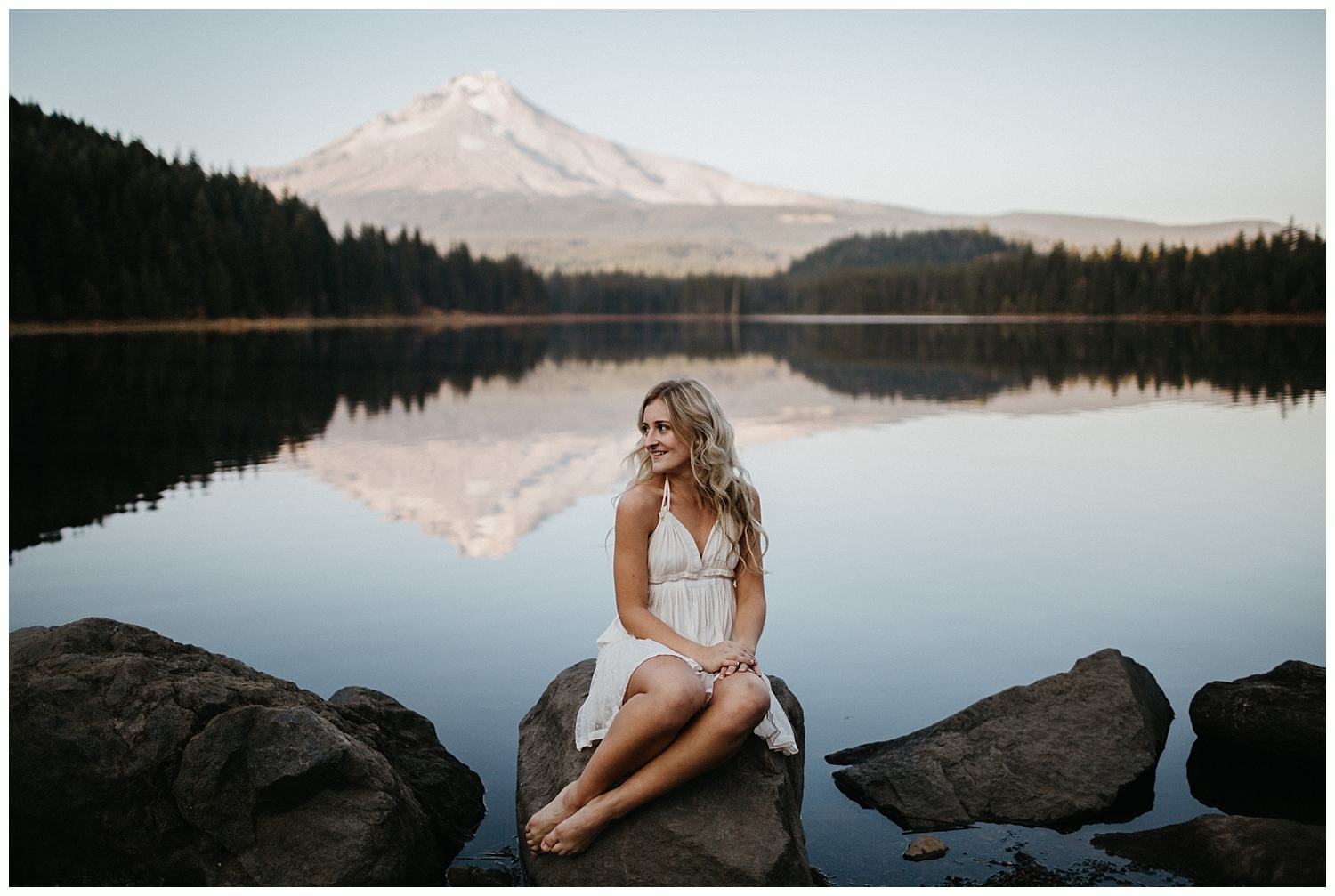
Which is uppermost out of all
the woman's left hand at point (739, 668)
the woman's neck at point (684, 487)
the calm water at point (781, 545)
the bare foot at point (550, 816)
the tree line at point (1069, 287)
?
the tree line at point (1069, 287)

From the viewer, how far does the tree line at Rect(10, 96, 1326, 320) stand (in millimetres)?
74438

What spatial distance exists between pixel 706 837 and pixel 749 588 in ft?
3.60

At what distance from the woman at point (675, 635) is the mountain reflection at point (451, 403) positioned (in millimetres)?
6366

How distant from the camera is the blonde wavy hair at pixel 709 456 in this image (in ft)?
15.8

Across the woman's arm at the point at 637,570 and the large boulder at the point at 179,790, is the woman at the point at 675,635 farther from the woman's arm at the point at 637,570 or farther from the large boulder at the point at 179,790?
the large boulder at the point at 179,790

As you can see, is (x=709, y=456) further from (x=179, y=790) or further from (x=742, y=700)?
(x=179, y=790)

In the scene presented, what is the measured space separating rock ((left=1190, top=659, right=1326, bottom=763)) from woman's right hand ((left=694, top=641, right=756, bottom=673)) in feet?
10.3

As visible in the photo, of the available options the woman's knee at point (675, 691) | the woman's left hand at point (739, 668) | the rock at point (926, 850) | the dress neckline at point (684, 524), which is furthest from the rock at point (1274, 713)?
the woman's knee at point (675, 691)

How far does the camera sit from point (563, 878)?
441cm

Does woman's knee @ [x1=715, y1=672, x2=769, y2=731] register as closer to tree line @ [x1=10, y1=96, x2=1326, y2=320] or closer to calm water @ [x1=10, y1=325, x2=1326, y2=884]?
calm water @ [x1=10, y1=325, x2=1326, y2=884]

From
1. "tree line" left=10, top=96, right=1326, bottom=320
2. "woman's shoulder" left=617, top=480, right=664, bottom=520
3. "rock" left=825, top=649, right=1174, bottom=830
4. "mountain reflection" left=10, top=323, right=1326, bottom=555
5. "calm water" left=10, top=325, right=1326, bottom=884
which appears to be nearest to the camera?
"woman's shoulder" left=617, top=480, right=664, bottom=520

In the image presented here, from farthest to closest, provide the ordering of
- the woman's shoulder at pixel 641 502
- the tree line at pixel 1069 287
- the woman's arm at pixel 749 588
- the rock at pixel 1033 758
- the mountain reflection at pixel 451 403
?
the tree line at pixel 1069 287
the mountain reflection at pixel 451 403
the rock at pixel 1033 758
the woman's arm at pixel 749 588
the woman's shoulder at pixel 641 502

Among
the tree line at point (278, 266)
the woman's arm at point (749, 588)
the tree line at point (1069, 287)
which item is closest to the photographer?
the woman's arm at point (749, 588)

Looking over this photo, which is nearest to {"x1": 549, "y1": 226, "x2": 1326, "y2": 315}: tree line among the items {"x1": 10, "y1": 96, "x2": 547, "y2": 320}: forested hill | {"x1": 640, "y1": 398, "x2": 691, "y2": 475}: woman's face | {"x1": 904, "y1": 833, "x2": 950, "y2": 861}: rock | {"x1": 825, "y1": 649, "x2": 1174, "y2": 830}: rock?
{"x1": 10, "y1": 96, "x2": 547, "y2": 320}: forested hill
